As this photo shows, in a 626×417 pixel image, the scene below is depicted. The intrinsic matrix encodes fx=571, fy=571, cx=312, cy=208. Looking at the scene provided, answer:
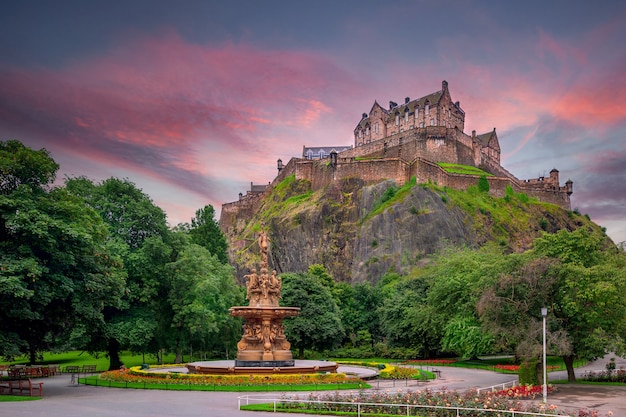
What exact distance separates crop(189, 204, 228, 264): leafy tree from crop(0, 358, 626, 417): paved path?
42232 millimetres

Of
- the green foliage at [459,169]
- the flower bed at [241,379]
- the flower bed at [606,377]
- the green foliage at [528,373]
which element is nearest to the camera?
the flower bed at [241,379]

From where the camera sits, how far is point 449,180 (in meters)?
Answer: 110

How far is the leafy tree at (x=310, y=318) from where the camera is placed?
178 ft

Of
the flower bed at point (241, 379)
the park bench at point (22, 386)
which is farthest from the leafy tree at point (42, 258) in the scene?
the flower bed at point (241, 379)

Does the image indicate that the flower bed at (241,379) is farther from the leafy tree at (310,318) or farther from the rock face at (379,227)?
the rock face at (379,227)

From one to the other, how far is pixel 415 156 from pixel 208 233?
176 ft

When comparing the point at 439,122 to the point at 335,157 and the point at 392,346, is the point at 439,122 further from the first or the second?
the point at 392,346

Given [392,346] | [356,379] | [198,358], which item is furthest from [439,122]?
[356,379]

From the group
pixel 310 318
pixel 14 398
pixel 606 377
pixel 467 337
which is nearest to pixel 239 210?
pixel 310 318

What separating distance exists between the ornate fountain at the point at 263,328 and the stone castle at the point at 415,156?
74.3 metres

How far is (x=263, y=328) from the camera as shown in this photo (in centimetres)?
3512

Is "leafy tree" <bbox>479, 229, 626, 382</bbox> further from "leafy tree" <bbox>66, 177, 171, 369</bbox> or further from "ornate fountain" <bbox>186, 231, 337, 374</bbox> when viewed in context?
"leafy tree" <bbox>66, 177, 171, 369</bbox>

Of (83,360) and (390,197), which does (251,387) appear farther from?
(390,197)

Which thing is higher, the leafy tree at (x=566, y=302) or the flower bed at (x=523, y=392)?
the leafy tree at (x=566, y=302)
